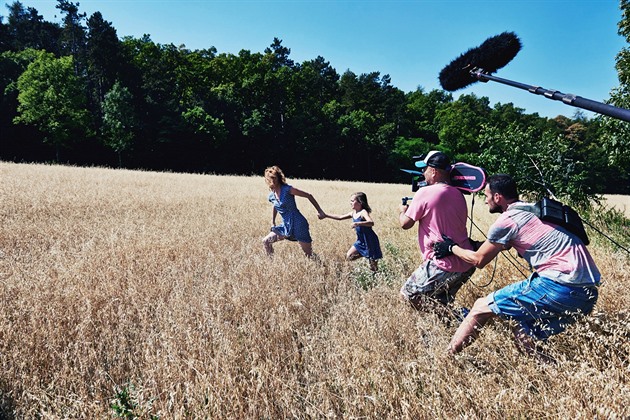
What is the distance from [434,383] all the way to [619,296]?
254cm

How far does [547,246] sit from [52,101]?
47.1 meters

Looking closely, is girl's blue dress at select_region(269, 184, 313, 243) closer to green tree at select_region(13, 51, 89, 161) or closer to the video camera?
the video camera

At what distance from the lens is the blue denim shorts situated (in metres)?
2.52

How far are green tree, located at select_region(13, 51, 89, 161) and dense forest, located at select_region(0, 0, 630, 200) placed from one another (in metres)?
0.12

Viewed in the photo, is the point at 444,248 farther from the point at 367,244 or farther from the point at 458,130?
the point at 458,130

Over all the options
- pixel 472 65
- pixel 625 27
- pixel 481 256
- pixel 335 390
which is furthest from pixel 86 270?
pixel 625 27

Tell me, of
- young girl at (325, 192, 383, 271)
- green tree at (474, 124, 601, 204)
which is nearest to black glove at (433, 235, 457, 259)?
young girl at (325, 192, 383, 271)

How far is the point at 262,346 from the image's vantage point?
9.72 feet

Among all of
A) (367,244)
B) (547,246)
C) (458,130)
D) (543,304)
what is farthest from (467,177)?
(458,130)

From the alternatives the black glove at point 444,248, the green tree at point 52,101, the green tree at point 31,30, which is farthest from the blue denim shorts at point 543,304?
the green tree at point 31,30

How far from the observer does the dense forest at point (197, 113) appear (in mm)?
37875

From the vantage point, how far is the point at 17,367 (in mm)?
2564

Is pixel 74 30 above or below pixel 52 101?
above

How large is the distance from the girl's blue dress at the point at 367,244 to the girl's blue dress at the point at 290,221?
832mm
